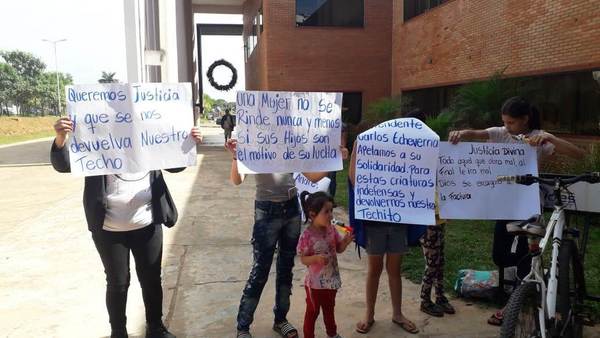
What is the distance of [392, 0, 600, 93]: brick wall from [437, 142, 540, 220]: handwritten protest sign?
7.15 m

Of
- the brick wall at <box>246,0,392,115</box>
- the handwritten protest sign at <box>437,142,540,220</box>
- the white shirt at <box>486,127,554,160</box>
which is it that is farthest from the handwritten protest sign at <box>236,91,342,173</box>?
the brick wall at <box>246,0,392,115</box>

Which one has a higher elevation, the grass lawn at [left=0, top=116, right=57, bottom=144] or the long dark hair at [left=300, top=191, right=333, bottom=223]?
the long dark hair at [left=300, top=191, right=333, bottom=223]

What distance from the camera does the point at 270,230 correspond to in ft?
10.6

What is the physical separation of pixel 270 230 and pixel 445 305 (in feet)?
5.73

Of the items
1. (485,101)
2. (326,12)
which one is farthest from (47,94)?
(485,101)

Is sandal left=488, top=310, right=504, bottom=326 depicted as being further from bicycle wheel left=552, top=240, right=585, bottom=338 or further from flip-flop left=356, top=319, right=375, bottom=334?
flip-flop left=356, top=319, right=375, bottom=334

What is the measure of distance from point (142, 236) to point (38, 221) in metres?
5.58

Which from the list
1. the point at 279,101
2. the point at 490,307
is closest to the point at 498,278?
the point at 490,307

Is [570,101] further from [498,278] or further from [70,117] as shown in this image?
[70,117]

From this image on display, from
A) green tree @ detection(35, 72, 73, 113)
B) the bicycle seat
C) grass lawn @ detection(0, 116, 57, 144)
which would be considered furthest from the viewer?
green tree @ detection(35, 72, 73, 113)

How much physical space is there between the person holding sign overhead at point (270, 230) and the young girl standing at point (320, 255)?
4.8 inches

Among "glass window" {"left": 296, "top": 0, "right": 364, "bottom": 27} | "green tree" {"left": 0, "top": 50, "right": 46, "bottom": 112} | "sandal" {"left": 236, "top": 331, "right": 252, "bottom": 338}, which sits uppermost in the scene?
"green tree" {"left": 0, "top": 50, "right": 46, "bottom": 112}

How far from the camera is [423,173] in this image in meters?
3.33

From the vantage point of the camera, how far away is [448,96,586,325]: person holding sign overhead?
3342mm
